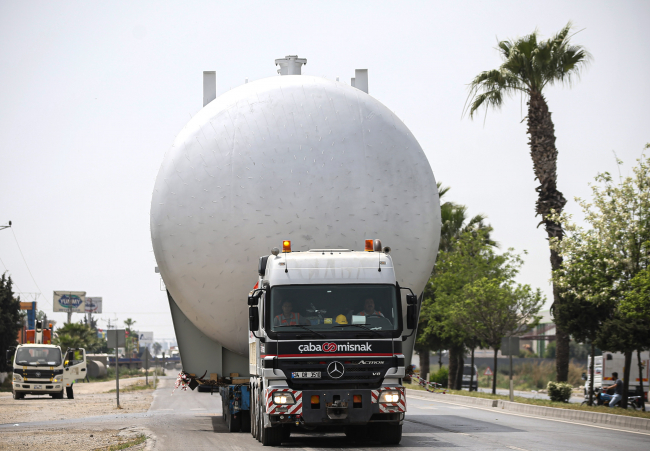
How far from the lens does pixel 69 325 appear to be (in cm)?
7856

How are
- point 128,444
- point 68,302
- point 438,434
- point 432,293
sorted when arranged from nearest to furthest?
point 128,444 → point 438,434 → point 432,293 → point 68,302

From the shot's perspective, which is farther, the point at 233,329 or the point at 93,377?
the point at 93,377

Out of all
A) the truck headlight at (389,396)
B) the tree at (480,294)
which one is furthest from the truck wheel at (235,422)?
the tree at (480,294)

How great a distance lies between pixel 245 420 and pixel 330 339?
14.7 feet

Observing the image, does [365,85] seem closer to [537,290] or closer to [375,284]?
[375,284]

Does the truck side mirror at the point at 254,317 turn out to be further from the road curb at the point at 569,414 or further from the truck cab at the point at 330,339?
the road curb at the point at 569,414

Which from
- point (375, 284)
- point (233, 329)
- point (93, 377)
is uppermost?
point (375, 284)

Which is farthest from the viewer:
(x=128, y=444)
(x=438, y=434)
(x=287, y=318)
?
(x=438, y=434)

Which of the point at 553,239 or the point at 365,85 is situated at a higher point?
the point at 365,85

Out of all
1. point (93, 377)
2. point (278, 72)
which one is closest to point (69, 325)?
point (93, 377)

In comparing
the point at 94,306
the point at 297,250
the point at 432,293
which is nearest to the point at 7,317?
the point at 432,293

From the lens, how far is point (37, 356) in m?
33.0

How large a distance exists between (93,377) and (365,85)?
61.8 meters

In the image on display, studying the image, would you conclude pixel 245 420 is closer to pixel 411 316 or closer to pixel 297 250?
pixel 297 250
